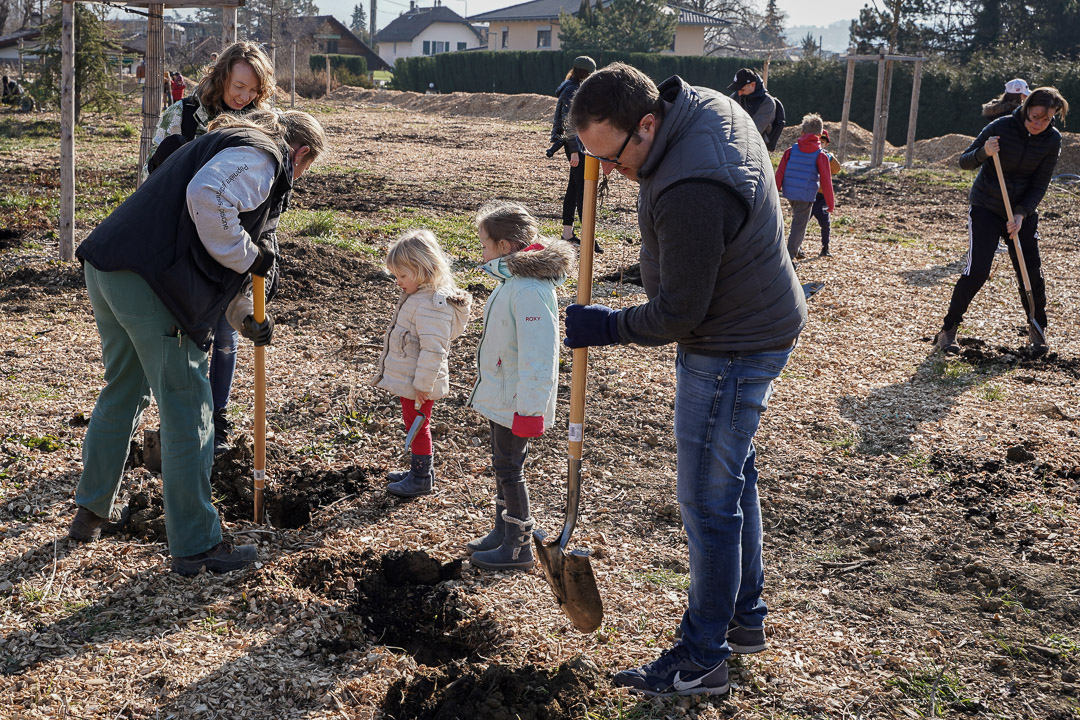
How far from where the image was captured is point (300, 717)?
295 cm

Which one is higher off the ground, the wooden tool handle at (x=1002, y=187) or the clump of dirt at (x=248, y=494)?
the wooden tool handle at (x=1002, y=187)

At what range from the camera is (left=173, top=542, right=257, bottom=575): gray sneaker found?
145 inches

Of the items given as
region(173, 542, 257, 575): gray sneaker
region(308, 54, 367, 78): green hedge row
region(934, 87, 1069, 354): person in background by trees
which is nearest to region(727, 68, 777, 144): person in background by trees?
region(934, 87, 1069, 354): person in background by trees

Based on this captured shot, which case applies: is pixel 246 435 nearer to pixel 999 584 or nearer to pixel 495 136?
pixel 999 584

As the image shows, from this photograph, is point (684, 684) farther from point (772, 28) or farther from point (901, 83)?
point (772, 28)

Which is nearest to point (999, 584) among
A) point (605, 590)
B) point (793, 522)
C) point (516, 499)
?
point (793, 522)

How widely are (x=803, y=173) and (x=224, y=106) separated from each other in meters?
7.53

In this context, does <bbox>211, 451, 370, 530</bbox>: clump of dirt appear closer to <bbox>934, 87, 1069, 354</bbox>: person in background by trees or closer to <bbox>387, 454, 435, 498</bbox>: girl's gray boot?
<bbox>387, 454, 435, 498</bbox>: girl's gray boot

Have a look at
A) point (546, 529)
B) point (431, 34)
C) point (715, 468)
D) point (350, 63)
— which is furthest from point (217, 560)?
point (431, 34)

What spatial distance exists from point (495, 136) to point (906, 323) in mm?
19204

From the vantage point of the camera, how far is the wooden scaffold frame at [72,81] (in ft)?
26.6

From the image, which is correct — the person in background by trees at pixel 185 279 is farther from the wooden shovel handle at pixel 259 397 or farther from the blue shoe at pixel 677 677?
the blue shoe at pixel 677 677

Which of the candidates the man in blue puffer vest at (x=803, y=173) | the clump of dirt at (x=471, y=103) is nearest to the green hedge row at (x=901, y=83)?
the clump of dirt at (x=471, y=103)

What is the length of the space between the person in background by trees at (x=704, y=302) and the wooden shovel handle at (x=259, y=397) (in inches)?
62.8
